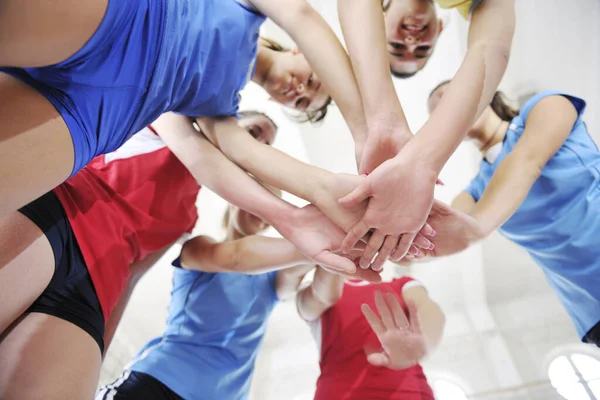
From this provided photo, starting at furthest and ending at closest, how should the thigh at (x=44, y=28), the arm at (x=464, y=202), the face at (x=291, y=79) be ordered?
the face at (x=291, y=79) → the arm at (x=464, y=202) → the thigh at (x=44, y=28)

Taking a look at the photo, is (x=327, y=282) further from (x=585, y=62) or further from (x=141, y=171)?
(x=585, y=62)

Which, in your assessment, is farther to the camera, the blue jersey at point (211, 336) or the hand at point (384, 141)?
the blue jersey at point (211, 336)

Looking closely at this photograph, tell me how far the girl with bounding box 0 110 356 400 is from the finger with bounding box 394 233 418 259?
0.10 metres

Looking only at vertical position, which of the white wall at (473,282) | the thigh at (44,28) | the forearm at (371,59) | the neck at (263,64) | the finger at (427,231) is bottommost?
the white wall at (473,282)

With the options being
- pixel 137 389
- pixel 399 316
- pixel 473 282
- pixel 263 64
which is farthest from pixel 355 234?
pixel 473 282

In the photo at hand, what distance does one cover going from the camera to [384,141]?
29.1 inches

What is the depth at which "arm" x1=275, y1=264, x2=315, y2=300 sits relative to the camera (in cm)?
120

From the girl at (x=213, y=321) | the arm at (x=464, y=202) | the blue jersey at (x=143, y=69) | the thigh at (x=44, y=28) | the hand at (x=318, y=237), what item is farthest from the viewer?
the arm at (x=464, y=202)

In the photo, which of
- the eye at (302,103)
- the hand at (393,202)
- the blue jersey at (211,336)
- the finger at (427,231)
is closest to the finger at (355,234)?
the hand at (393,202)

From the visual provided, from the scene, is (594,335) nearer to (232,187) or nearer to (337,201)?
(337,201)

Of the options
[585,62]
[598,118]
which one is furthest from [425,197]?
[585,62]

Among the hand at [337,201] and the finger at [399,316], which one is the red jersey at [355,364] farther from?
the hand at [337,201]

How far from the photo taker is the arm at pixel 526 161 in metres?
0.90

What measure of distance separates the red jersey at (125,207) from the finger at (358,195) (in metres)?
0.48
